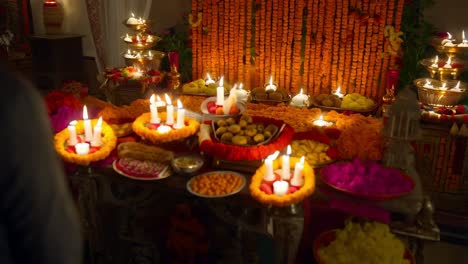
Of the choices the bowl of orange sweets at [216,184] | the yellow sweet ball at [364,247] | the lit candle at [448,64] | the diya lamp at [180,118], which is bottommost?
the yellow sweet ball at [364,247]

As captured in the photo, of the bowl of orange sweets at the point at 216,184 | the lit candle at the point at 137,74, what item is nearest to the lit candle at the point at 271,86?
the lit candle at the point at 137,74

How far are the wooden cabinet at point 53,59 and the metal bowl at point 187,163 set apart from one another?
4823 mm

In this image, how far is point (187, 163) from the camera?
2.48 meters

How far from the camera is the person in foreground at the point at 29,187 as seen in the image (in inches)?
31.5

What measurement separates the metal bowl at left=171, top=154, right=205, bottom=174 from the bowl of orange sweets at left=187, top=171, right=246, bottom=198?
2.5 inches

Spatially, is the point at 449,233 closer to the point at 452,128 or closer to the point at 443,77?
the point at 452,128

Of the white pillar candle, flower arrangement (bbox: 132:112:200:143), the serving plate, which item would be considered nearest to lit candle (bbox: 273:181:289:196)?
the serving plate

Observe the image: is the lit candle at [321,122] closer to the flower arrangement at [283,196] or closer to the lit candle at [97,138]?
the flower arrangement at [283,196]

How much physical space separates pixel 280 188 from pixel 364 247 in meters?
0.58

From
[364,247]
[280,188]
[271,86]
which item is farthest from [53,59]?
[364,247]

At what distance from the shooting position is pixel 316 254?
237cm

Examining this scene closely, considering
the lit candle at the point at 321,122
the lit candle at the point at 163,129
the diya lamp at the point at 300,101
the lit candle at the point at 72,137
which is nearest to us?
the lit candle at the point at 72,137

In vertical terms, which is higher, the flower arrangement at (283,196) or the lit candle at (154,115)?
the lit candle at (154,115)

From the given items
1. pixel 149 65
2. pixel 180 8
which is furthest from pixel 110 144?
pixel 180 8
